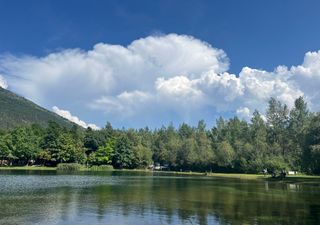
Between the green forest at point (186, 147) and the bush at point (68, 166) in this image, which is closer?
the green forest at point (186, 147)

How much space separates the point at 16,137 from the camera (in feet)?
518

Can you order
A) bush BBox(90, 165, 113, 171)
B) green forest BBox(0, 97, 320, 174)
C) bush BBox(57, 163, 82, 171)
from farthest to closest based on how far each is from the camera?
bush BBox(90, 165, 113, 171) → bush BBox(57, 163, 82, 171) → green forest BBox(0, 97, 320, 174)

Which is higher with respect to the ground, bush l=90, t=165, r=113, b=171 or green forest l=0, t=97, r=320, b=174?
green forest l=0, t=97, r=320, b=174

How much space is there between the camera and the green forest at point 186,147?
131500mm

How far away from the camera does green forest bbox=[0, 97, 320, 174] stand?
13150 centimetres

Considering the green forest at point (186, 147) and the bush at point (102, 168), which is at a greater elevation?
the green forest at point (186, 147)

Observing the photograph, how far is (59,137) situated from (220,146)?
64.0 metres

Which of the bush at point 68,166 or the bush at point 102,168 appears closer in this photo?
the bush at point 68,166

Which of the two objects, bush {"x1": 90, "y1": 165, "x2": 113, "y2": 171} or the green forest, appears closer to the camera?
the green forest

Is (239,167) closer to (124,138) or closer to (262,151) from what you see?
(262,151)

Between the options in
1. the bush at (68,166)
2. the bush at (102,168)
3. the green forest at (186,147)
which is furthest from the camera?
the bush at (102,168)

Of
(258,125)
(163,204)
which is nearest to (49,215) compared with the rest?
(163,204)

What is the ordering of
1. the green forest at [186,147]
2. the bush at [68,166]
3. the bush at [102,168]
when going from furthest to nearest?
the bush at [102,168], the bush at [68,166], the green forest at [186,147]

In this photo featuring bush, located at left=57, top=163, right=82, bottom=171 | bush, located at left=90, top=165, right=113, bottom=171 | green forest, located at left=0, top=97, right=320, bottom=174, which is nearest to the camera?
green forest, located at left=0, top=97, right=320, bottom=174
